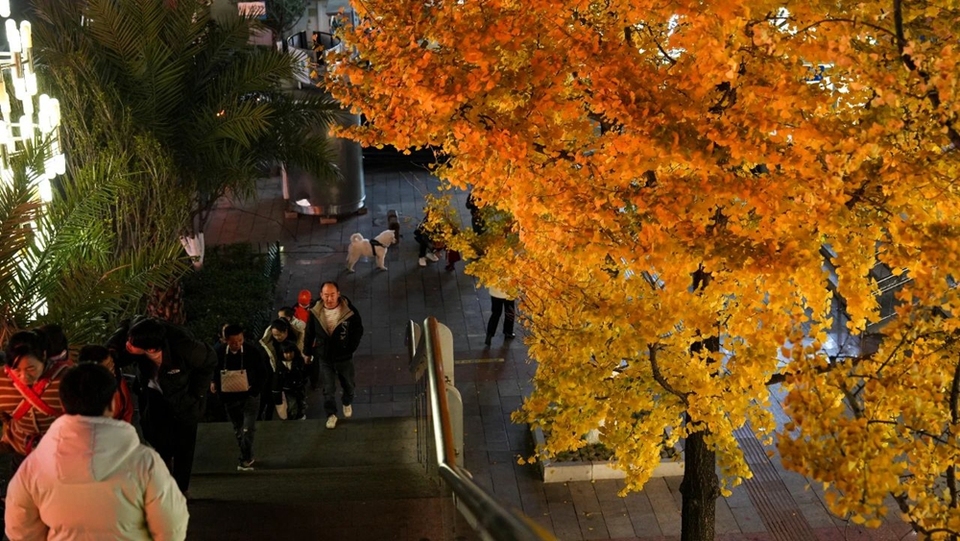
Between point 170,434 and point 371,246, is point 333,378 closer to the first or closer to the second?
point 170,434

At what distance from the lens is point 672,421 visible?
848 centimetres

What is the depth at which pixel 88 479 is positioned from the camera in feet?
11.8

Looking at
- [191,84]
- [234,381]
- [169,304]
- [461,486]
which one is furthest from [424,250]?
[461,486]

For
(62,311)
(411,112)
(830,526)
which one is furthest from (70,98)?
(830,526)

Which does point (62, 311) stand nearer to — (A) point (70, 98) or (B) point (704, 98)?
(A) point (70, 98)

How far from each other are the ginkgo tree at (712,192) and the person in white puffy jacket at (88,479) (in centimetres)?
373

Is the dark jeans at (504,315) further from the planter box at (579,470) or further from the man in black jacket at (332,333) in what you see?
the man in black jacket at (332,333)

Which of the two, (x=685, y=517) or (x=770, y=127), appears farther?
(x=685, y=517)

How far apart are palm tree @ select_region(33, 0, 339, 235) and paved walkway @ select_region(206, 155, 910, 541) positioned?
2.91 m

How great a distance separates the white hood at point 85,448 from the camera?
3570 mm

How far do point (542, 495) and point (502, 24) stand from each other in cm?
571

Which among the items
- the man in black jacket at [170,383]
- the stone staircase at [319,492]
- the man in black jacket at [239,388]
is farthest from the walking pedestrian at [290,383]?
the man in black jacket at [170,383]

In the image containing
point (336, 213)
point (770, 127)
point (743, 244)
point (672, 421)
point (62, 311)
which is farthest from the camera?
point (336, 213)

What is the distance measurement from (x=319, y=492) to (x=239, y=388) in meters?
1.43
